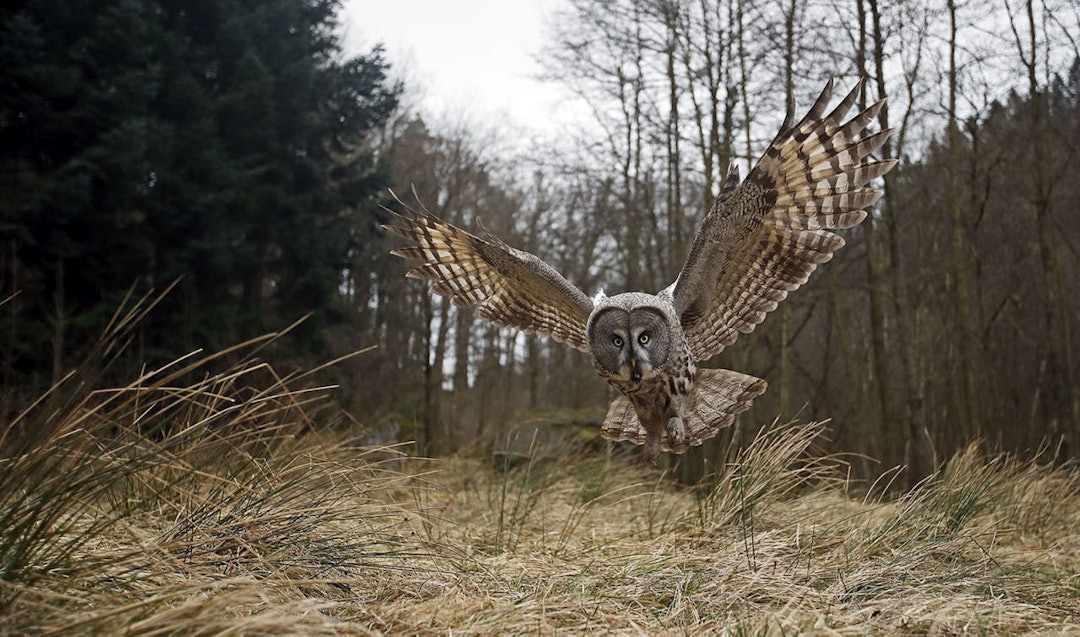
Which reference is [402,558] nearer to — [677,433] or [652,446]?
[652,446]

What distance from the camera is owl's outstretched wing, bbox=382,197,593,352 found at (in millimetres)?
4609

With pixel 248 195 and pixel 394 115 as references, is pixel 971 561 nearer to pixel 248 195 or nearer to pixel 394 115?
pixel 248 195

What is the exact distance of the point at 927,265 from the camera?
14406 mm

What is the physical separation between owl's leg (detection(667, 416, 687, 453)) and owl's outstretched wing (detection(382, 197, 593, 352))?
0.92m

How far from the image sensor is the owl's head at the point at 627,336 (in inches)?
144

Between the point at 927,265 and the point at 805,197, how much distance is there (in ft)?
38.7

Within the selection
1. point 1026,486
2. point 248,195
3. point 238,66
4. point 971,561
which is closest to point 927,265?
point 1026,486

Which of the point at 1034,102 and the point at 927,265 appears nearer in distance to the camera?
the point at 1034,102

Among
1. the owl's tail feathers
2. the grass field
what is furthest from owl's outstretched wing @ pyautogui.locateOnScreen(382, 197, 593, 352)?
the grass field

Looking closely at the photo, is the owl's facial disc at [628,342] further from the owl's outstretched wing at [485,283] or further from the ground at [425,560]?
the ground at [425,560]

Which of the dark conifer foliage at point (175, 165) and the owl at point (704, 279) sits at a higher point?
the dark conifer foliage at point (175, 165)

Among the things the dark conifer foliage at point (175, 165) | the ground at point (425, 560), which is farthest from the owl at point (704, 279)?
the dark conifer foliage at point (175, 165)

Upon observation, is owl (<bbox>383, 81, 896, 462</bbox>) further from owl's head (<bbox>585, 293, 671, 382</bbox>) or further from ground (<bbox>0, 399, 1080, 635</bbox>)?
ground (<bbox>0, 399, 1080, 635</bbox>)

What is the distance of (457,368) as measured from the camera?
18.9 m
